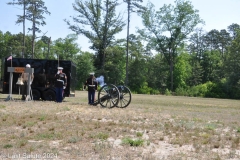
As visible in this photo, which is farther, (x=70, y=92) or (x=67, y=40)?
(x=67, y=40)

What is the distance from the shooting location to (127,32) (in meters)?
46.4

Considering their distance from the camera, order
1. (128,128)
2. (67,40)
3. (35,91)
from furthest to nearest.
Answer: (67,40)
(35,91)
(128,128)

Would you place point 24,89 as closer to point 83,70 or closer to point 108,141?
point 108,141

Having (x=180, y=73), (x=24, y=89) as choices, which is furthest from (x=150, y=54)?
(x=24, y=89)

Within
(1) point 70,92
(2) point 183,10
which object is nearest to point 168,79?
Result: (2) point 183,10

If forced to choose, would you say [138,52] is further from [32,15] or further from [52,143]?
[52,143]

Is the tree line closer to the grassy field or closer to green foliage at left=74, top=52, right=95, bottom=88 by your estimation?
green foliage at left=74, top=52, right=95, bottom=88

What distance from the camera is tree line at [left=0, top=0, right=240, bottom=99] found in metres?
48.7

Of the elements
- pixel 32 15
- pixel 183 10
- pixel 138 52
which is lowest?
pixel 138 52

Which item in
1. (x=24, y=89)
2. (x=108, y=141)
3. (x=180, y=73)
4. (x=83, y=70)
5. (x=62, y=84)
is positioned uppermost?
(x=180, y=73)

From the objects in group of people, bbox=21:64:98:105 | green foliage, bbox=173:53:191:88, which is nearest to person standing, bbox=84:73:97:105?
group of people, bbox=21:64:98:105

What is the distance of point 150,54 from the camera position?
59312 millimetres

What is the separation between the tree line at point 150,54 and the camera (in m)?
48.7

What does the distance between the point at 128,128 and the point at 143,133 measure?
64 cm
